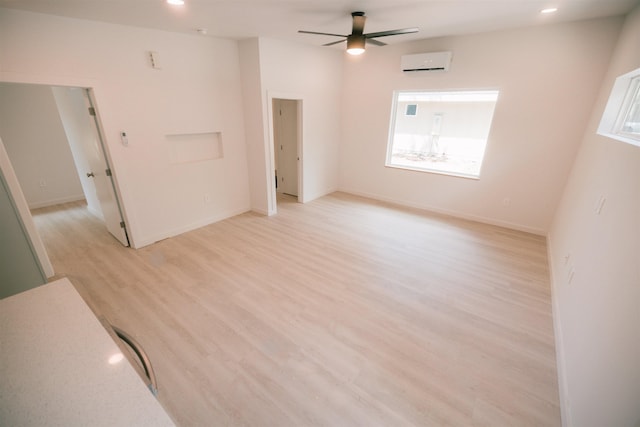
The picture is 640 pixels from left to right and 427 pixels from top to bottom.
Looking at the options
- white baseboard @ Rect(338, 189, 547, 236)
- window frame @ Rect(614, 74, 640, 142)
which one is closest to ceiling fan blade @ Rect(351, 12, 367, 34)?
window frame @ Rect(614, 74, 640, 142)

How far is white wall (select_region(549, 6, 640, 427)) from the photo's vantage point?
47.2 inches

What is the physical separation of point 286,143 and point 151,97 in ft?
8.71

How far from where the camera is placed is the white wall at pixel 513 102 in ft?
10.9

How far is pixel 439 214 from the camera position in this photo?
482 cm

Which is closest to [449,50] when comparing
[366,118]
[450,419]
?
[366,118]

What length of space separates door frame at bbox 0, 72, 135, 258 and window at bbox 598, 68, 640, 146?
5.06 metres

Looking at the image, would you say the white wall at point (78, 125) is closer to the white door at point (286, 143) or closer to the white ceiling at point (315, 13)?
the white ceiling at point (315, 13)

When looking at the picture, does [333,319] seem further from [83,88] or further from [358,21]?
[83,88]

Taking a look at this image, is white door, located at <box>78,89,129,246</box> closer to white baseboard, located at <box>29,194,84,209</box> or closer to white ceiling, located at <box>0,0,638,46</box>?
white ceiling, located at <box>0,0,638,46</box>

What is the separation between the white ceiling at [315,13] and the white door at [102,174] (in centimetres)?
93

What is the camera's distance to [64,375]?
31.4 inches

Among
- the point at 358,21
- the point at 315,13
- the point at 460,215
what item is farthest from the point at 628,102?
the point at 315,13

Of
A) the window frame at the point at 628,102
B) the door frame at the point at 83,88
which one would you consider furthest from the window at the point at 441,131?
the door frame at the point at 83,88

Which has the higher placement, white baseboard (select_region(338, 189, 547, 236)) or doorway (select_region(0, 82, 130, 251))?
doorway (select_region(0, 82, 130, 251))
